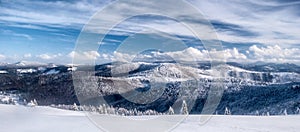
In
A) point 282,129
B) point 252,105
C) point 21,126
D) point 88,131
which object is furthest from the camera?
point 252,105

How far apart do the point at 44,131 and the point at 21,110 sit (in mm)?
7573

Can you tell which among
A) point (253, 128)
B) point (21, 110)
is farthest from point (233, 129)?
point (21, 110)

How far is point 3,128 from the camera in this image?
699 inches

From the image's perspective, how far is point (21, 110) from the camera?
2402cm

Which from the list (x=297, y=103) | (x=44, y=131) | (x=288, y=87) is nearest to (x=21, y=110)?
(x=44, y=131)

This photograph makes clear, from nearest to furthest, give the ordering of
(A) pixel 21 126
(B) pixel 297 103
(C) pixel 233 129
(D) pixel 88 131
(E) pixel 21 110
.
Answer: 1. (D) pixel 88 131
2. (A) pixel 21 126
3. (C) pixel 233 129
4. (E) pixel 21 110
5. (B) pixel 297 103

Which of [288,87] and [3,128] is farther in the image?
[288,87]

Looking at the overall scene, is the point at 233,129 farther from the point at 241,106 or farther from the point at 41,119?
the point at 241,106

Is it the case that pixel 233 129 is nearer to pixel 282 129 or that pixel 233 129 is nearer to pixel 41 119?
pixel 282 129

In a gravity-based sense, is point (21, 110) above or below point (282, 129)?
above

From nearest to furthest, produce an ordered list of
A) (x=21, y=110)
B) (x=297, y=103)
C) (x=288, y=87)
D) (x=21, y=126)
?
(x=21, y=126)
(x=21, y=110)
(x=297, y=103)
(x=288, y=87)

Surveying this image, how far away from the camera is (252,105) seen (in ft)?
577

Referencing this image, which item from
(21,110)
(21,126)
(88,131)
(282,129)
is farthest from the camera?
(21,110)

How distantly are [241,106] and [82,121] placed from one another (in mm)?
166726
